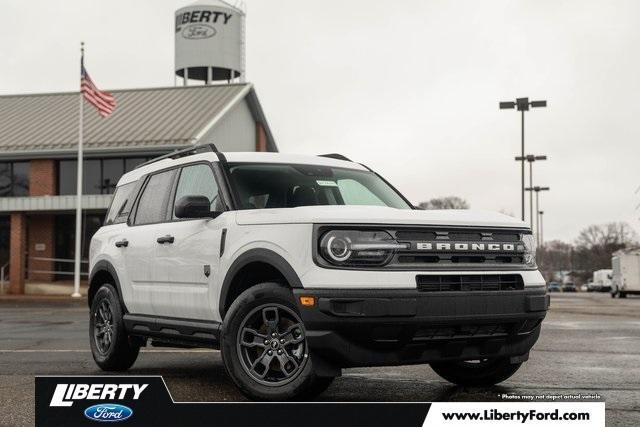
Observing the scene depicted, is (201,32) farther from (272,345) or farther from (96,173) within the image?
(272,345)

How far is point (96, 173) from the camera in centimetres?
3516

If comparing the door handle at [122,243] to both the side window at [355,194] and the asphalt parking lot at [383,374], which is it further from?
the side window at [355,194]

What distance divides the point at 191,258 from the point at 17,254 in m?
30.0

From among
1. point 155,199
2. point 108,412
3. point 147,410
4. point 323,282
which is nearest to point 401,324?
point 323,282

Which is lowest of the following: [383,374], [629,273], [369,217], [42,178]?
[629,273]

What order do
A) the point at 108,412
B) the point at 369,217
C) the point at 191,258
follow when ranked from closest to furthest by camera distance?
the point at 108,412
the point at 369,217
the point at 191,258

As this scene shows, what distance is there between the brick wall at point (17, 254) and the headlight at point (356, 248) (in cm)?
3145

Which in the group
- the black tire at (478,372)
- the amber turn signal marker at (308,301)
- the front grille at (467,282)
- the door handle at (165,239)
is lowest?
the black tire at (478,372)

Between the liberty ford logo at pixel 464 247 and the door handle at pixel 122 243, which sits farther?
the door handle at pixel 122 243

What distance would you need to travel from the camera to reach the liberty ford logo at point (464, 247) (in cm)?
540

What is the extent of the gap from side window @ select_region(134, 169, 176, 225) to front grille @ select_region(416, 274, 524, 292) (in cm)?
289

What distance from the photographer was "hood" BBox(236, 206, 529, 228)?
17.6 feet

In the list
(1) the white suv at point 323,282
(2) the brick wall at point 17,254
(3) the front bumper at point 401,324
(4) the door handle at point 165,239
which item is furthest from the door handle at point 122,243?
(2) the brick wall at point 17,254

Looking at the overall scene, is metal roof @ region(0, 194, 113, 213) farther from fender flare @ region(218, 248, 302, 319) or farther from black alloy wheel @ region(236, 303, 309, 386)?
black alloy wheel @ region(236, 303, 309, 386)
